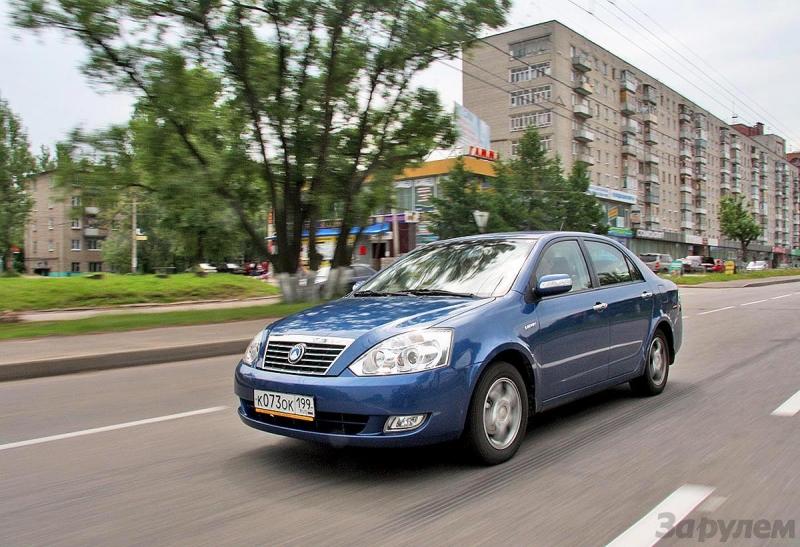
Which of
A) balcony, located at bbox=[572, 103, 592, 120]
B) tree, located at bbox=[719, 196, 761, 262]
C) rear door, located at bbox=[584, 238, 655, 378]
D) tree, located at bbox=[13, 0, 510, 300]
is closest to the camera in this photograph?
rear door, located at bbox=[584, 238, 655, 378]

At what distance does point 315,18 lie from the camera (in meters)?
15.8

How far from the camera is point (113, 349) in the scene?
30.5 feet

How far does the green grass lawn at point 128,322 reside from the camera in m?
11.1

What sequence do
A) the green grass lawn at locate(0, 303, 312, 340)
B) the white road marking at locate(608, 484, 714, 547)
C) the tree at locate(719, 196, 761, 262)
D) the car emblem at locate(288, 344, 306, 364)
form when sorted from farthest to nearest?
1. the tree at locate(719, 196, 761, 262)
2. the green grass lawn at locate(0, 303, 312, 340)
3. the car emblem at locate(288, 344, 306, 364)
4. the white road marking at locate(608, 484, 714, 547)

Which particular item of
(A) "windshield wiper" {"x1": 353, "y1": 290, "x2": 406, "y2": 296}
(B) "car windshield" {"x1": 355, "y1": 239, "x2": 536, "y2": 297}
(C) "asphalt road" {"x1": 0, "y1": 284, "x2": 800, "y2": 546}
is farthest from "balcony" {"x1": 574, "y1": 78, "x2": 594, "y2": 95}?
(A) "windshield wiper" {"x1": 353, "y1": 290, "x2": 406, "y2": 296}

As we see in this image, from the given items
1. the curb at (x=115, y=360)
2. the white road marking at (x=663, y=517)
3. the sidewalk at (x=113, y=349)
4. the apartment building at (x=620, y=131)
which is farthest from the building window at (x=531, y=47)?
the white road marking at (x=663, y=517)

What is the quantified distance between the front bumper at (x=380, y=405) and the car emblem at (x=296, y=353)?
0.10m

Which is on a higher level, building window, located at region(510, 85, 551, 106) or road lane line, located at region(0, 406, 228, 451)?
building window, located at region(510, 85, 551, 106)

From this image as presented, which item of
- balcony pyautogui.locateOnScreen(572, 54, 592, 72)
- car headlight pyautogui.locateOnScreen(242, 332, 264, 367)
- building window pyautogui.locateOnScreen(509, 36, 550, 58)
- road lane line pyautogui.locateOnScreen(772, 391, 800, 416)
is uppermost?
building window pyautogui.locateOnScreen(509, 36, 550, 58)

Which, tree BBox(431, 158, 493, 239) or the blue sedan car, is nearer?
the blue sedan car

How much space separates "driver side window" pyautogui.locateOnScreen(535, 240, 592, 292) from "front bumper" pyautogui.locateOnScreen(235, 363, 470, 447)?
4.80ft

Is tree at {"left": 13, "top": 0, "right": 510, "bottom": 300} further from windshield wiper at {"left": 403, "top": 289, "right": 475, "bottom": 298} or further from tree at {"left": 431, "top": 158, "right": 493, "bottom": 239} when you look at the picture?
tree at {"left": 431, "top": 158, "right": 493, "bottom": 239}

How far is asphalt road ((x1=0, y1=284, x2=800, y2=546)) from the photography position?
3105 mm

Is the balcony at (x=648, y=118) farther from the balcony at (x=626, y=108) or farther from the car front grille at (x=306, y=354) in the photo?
the car front grille at (x=306, y=354)
